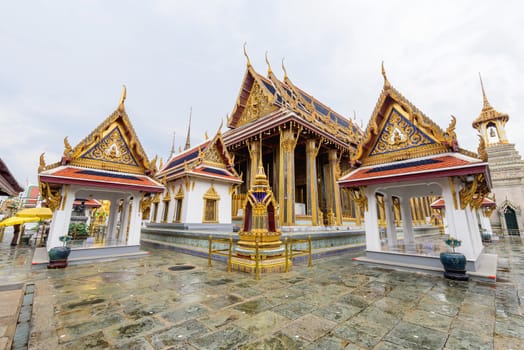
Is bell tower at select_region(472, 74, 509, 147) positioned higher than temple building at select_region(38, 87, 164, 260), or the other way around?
bell tower at select_region(472, 74, 509, 147)

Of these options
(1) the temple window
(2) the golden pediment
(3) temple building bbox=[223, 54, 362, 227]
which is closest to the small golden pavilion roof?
(3) temple building bbox=[223, 54, 362, 227]

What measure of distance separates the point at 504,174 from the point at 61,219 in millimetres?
38171

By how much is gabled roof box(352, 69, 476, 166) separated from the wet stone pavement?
3522 millimetres

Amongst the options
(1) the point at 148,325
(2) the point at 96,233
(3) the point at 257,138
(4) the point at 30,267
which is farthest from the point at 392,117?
(2) the point at 96,233

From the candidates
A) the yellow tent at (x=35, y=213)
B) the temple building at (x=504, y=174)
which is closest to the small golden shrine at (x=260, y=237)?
the yellow tent at (x=35, y=213)

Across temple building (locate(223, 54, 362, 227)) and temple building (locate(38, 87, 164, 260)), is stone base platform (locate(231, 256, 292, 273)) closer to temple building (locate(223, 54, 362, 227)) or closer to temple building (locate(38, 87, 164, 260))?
temple building (locate(38, 87, 164, 260))

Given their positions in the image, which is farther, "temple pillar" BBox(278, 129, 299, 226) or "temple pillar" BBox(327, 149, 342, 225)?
"temple pillar" BBox(327, 149, 342, 225)

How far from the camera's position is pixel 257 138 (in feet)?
51.6

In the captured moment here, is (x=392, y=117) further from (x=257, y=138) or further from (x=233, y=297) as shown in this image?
(x=257, y=138)

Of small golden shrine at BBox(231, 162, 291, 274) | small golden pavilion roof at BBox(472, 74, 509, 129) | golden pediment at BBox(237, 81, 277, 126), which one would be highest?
small golden pavilion roof at BBox(472, 74, 509, 129)

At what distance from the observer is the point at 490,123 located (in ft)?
91.2

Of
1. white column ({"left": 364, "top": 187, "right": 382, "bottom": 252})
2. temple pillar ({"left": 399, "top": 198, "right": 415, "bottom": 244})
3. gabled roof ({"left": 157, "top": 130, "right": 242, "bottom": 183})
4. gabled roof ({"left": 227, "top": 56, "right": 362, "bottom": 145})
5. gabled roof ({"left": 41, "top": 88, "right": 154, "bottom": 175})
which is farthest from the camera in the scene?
gabled roof ({"left": 227, "top": 56, "right": 362, "bottom": 145})

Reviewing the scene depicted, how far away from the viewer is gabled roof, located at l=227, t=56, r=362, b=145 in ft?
49.6

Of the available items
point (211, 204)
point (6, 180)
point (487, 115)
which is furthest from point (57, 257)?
point (487, 115)
